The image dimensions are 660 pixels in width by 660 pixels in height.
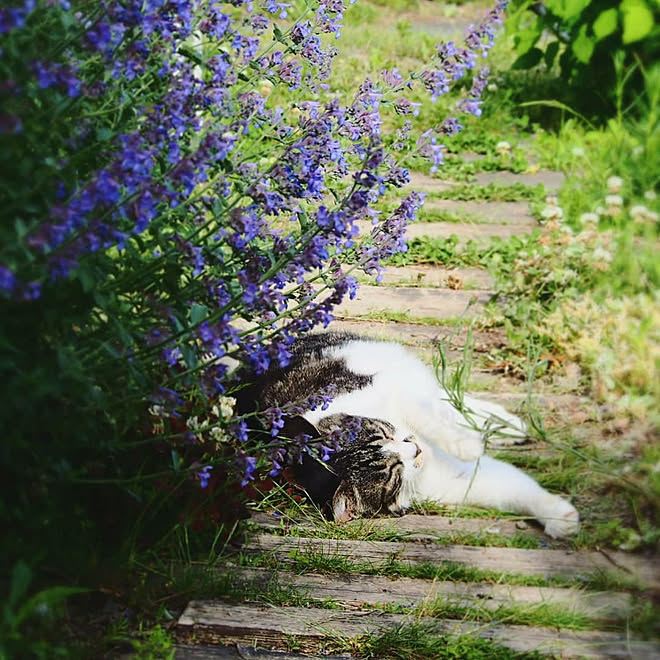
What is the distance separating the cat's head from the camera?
Answer: 3051 mm

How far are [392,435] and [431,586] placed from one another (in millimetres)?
914

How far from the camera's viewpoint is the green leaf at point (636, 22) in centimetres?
491

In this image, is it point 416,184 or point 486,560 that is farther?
point 416,184

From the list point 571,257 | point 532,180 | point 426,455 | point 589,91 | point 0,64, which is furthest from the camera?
point 589,91

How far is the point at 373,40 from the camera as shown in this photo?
7.20 metres

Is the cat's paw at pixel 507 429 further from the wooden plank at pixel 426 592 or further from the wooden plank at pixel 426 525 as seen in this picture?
the wooden plank at pixel 426 592

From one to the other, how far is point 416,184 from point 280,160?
2.94m

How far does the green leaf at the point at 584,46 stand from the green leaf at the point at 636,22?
28 cm

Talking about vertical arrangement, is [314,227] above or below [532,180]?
below

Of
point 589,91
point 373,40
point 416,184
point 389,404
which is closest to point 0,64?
point 389,404

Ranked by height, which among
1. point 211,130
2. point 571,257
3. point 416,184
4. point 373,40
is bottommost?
point 211,130

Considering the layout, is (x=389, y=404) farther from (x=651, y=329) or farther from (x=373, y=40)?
(x=373, y=40)

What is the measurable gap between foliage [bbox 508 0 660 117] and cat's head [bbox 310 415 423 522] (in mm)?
2411

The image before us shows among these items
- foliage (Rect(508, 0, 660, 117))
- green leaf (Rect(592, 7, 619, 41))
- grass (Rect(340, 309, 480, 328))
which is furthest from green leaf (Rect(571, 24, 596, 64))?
grass (Rect(340, 309, 480, 328))
